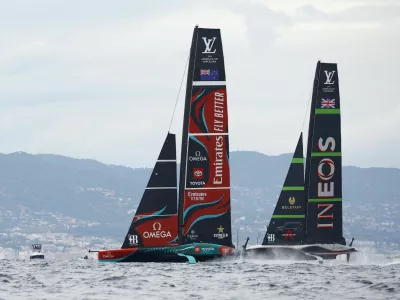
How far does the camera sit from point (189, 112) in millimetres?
62406

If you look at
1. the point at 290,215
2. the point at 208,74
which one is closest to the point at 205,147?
the point at 208,74

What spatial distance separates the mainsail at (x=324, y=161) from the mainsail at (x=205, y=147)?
38.9 ft

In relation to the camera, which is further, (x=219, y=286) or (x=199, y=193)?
(x=199, y=193)

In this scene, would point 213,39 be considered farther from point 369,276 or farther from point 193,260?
point 369,276

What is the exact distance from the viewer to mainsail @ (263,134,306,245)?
247ft

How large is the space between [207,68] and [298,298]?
21506 millimetres

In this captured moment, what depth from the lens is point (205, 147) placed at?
62438mm

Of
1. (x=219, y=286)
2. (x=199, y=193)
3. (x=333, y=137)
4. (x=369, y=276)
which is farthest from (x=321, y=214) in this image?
(x=219, y=286)

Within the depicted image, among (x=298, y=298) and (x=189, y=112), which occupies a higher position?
(x=189, y=112)

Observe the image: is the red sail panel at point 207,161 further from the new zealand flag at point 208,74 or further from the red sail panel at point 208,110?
the new zealand flag at point 208,74

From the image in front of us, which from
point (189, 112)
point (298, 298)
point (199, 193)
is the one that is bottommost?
point (298, 298)

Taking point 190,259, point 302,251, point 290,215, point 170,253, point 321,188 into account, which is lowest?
point 190,259

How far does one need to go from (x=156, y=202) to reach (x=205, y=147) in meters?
3.71

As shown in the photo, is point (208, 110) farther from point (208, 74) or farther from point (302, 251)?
point (302, 251)
